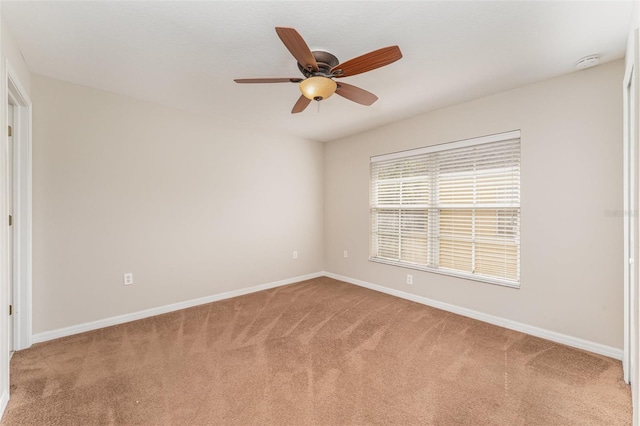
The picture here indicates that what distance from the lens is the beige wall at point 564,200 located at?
2.33m

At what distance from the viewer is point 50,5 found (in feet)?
5.64

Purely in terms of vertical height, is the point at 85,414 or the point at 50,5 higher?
the point at 50,5

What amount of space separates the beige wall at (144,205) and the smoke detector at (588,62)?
11.5ft

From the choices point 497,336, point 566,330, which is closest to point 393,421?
point 497,336

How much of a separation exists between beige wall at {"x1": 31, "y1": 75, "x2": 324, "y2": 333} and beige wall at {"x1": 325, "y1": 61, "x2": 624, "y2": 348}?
263cm

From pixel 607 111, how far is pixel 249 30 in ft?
9.71

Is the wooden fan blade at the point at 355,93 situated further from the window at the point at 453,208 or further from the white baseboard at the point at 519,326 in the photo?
the white baseboard at the point at 519,326

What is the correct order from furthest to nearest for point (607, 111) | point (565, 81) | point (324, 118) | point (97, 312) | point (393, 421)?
1. point (324, 118)
2. point (97, 312)
3. point (565, 81)
4. point (607, 111)
5. point (393, 421)

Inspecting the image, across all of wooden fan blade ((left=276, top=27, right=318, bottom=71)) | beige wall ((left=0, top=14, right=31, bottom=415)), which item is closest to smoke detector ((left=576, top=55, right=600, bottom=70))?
wooden fan blade ((left=276, top=27, right=318, bottom=71))

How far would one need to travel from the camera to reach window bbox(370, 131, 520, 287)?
2951 mm

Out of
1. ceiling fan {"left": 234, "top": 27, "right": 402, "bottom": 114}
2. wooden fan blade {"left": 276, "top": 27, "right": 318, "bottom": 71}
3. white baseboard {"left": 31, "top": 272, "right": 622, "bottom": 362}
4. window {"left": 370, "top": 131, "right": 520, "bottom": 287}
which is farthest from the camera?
window {"left": 370, "top": 131, "right": 520, "bottom": 287}

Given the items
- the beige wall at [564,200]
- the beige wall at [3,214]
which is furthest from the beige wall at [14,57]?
the beige wall at [564,200]

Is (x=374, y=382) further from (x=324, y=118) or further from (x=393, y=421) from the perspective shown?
(x=324, y=118)

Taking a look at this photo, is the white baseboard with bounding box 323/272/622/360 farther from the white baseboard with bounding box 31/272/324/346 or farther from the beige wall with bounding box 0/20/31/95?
the beige wall with bounding box 0/20/31/95
